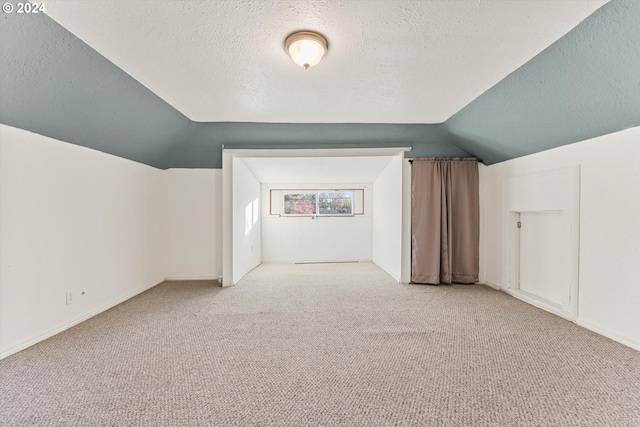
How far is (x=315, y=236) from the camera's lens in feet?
19.8

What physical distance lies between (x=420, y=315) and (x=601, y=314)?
4.92ft

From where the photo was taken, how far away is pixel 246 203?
4832 millimetres

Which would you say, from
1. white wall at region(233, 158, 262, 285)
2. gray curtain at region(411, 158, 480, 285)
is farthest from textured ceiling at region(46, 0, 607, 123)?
white wall at region(233, 158, 262, 285)

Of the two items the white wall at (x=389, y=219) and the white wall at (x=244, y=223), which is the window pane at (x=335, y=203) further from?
the white wall at (x=244, y=223)

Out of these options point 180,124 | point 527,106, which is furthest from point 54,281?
point 527,106

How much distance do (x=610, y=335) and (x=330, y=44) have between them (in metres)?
3.26

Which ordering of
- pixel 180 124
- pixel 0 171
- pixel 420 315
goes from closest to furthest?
pixel 0 171 → pixel 420 315 → pixel 180 124

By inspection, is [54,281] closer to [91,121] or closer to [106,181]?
[106,181]

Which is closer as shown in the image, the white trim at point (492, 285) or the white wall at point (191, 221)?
the white trim at point (492, 285)

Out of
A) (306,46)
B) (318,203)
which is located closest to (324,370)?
(306,46)

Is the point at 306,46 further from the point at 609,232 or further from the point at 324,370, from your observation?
the point at 609,232

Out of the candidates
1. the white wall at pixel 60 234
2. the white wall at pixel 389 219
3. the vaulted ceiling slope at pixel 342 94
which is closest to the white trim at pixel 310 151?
the vaulted ceiling slope at pixel 342 94

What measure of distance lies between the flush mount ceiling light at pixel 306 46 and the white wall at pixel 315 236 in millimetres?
4119

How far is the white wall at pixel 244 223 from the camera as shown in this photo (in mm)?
4062
